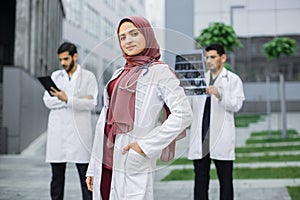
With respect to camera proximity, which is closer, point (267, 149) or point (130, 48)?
point (130, 48)

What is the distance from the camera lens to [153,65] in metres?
2.89

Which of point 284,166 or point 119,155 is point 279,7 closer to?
point 284,166

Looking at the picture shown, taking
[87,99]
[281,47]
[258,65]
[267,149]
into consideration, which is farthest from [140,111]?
[258,65]

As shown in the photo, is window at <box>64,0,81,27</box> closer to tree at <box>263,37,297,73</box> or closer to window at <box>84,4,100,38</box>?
window at <box>84,4,100,38</box>

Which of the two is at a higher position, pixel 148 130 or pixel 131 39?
pixel 131 39

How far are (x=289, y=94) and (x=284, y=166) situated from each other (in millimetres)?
29484

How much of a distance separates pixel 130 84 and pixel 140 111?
0.16m

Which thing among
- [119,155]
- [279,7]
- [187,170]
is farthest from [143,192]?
[279,7]

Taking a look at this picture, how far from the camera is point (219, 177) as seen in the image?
525 centimetres

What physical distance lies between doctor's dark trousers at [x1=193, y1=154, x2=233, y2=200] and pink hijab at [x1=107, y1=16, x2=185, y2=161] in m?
2.34

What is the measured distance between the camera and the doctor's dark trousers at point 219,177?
5199 mm

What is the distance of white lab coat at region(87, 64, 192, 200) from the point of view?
2.85 m

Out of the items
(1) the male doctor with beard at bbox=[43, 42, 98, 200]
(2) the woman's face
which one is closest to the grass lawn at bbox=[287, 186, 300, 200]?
(1) the male doctor with beard at bbox=[43, 42, 98, 200]

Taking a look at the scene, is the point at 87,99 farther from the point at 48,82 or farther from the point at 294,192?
the point at 294,192
